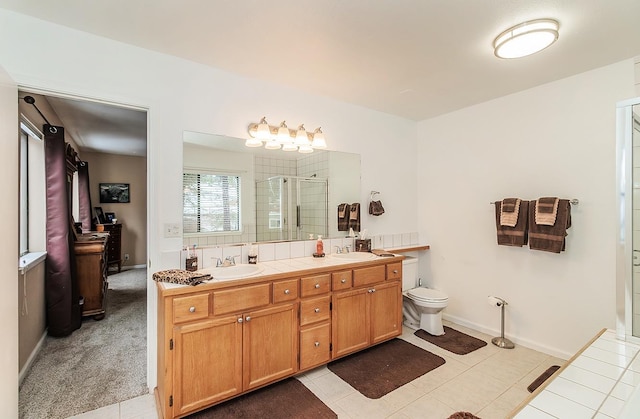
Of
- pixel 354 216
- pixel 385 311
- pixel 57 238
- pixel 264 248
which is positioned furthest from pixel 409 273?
pixel 57 238

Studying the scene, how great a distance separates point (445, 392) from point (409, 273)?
4.54 feet

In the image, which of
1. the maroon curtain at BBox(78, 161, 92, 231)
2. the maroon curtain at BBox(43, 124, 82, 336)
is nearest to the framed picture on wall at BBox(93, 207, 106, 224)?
the maroon curtain at BBox(78, 161, 92, 231)

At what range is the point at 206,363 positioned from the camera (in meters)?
1.80

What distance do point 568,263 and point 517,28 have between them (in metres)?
2.00

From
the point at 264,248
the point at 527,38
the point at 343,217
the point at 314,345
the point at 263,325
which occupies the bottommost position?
the point at 314,345

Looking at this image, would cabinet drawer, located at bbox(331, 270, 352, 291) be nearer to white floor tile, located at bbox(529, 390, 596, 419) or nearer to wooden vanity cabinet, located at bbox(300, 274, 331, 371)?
wooden vanity cabinet, located at bbox(300, 274, 331, 371)

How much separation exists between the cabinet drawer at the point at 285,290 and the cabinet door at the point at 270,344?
57 mm

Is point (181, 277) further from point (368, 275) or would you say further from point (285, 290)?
point (368, 275)

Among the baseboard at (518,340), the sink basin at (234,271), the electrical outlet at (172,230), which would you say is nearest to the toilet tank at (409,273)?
the baseboard at (518,340)

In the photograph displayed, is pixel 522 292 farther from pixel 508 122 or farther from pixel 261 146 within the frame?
pixel 261 146

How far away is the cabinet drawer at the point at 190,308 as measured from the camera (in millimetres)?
1721

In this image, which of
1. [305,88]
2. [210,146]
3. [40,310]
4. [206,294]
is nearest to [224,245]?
[206,294]

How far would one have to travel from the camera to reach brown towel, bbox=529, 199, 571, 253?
242 cm

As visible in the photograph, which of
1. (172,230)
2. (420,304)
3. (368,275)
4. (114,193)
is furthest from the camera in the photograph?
(114,193)
